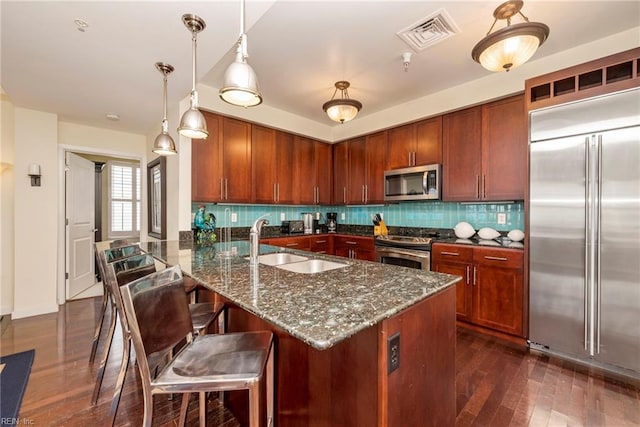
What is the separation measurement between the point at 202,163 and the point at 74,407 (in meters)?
2.32

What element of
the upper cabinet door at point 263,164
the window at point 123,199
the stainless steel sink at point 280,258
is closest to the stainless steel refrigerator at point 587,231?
the stainless steel sink at point 280,258

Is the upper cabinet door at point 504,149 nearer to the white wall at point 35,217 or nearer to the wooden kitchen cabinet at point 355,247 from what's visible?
the wooden kitchen cabinet at point 355,247

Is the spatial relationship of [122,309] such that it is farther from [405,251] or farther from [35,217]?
[35,217]

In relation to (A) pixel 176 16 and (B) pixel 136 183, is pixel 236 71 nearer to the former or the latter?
(A) pixel 176 16

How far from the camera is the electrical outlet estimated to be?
0.92 metres

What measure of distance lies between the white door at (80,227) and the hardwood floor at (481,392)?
4.89ft

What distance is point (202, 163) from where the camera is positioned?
3.15m

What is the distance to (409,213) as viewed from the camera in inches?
156

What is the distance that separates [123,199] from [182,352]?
555 cm

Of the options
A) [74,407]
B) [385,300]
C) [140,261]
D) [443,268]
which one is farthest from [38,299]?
[443,268]

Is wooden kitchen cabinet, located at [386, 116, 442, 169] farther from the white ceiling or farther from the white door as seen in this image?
the white door

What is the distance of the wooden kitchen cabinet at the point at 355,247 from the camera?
12.3 feet

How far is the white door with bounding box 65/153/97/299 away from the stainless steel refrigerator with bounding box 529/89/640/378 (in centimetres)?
550

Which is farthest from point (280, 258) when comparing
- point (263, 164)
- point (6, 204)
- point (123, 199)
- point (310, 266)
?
point (123, 199)
